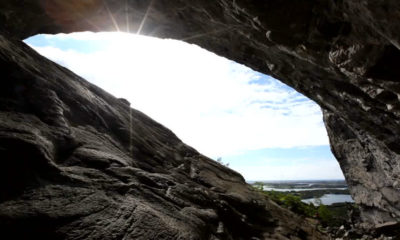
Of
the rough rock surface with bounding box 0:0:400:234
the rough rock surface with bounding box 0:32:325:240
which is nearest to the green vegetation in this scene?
the rough rock surface with bounding box 0:0:400:234

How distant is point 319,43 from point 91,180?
7781 mm

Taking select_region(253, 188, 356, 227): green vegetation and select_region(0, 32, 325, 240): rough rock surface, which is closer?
select_region(0, 32, 325, 240): rough rock surface

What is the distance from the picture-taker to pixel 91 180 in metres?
6.96

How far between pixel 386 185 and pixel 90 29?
2192 cm

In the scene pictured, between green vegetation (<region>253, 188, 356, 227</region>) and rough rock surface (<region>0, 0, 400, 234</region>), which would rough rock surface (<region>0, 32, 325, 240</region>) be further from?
green vegetation (<region>253, 188, 356, 227</region>)

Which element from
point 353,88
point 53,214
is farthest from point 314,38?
point 53,214

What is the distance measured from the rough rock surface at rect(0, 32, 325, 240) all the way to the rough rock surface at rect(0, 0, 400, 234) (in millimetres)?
866

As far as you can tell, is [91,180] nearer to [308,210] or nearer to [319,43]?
[319,43]

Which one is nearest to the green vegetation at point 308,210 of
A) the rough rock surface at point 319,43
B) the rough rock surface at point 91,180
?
the rough rock surface at point 319,43

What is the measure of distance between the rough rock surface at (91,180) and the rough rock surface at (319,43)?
866 mm

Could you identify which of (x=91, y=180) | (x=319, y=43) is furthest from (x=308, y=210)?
(x=91, y=180)

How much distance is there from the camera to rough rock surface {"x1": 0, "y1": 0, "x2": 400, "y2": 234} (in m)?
6.16

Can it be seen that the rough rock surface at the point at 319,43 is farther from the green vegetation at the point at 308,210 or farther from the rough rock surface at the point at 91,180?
the green vegetation at the point at 308,210

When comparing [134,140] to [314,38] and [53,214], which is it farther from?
[314,38]
